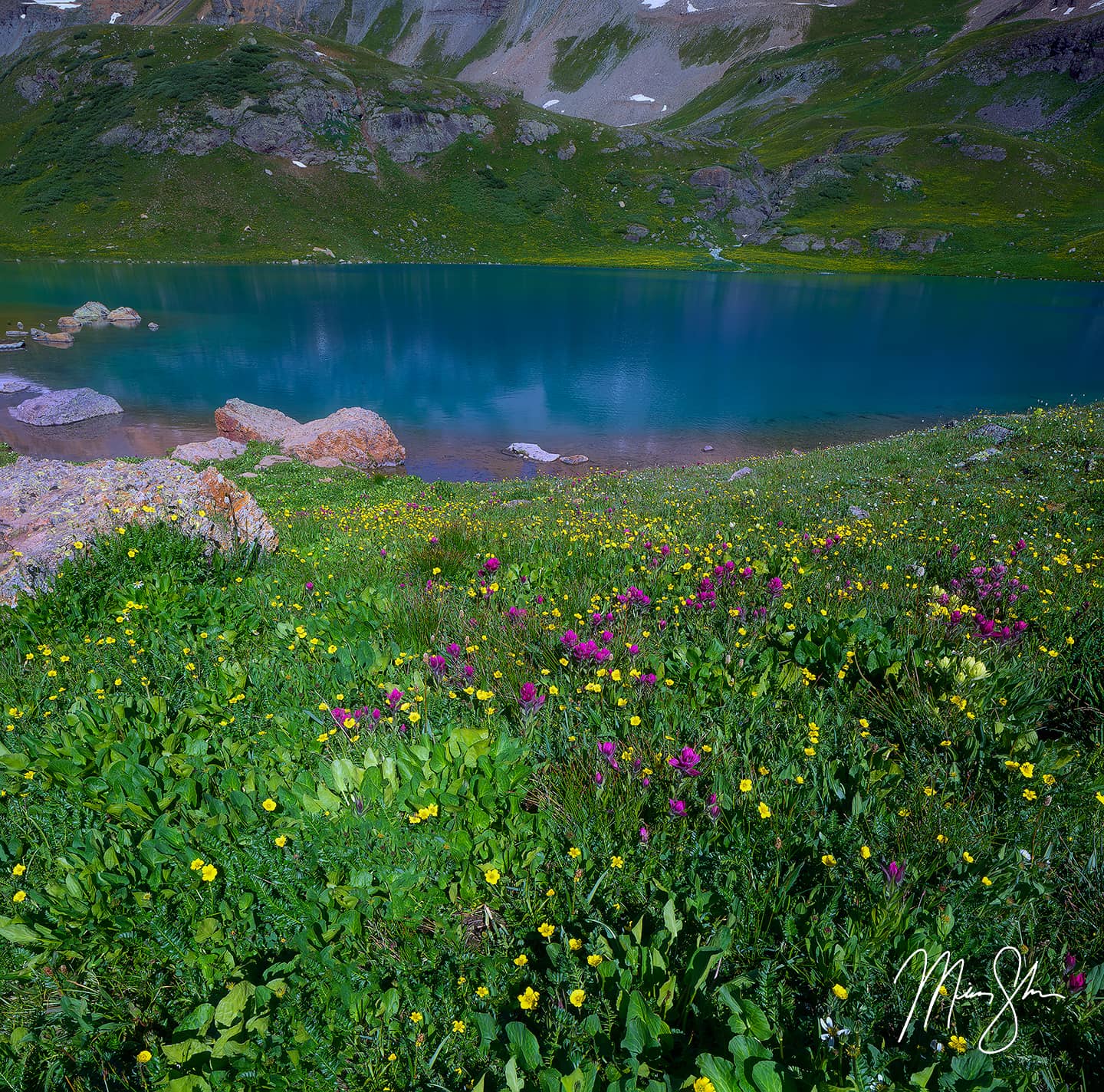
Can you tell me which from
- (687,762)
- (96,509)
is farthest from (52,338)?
(687,762)

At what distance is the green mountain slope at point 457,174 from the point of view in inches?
5187

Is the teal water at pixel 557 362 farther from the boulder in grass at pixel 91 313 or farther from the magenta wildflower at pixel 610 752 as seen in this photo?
the magenta wildflower at pixel 610 752

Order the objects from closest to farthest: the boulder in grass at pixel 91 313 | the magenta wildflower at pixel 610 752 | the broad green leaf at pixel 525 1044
Answer: the broad green leaf at pixel 525 1044 → the magenta wildflower at pixel 610 752 → the boulder in grass at pixel 91 313

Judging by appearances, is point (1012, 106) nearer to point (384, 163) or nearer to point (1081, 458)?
point (384, 163)

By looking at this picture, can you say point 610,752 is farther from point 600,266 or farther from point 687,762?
point 600,266

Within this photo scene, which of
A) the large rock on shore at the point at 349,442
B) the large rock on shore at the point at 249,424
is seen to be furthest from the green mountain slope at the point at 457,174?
the large rock on shore at the point at 349,442

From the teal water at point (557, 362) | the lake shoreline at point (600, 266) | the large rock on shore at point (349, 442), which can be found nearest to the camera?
the large rock on shore at point (349, 442)

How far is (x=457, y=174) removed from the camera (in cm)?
16525

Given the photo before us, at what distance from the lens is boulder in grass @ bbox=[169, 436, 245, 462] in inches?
993

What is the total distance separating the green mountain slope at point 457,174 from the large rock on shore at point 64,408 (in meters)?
113

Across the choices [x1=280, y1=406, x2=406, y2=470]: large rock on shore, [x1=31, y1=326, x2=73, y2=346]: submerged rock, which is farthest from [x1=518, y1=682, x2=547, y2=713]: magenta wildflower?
[x1=31, y1=326, x2=73, y2=346]: submerged rock

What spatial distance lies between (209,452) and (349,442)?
5.97m

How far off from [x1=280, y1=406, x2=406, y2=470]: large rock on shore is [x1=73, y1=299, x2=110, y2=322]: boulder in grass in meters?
47.4

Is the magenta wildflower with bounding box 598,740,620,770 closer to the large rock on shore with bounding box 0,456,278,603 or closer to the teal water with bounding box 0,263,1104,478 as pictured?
the large rock on shore with bounding box 0,456,278,603
